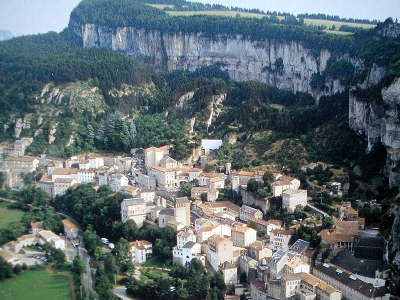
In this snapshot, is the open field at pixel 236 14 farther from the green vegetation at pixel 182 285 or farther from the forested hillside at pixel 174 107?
the green vegetation at pixel 182 285

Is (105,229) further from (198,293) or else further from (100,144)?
(100,144)

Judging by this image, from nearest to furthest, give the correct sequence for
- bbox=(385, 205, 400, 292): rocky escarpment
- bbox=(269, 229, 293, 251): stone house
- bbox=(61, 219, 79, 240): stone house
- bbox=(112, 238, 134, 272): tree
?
1. bbox=(385, 205, 400, 292): rocky escarpment
2. bbox=(112, 238, 134, 272): tree
3. bbox=(269, 229, 293, 251): stone house
4. bbox=(61, 219, 79, 240): stone house

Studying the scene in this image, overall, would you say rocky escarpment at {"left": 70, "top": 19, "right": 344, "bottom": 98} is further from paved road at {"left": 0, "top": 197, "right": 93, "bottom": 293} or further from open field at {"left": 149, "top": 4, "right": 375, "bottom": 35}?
paved road at {"left": 0, "top": 197, "right": 93, "bottom": 293}

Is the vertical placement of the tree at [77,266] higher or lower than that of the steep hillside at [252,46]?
lower

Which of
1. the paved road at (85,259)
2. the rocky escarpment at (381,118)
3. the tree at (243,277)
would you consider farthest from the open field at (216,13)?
the tree at (243,277)

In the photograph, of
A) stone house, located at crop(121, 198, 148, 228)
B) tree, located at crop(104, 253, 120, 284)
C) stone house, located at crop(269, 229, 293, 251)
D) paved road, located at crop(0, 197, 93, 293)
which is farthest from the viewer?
stone house, located at crop(121, 198, 148, 228)

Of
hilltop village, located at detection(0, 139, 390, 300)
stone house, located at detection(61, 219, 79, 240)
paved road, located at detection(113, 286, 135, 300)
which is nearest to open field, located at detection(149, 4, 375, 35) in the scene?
hilltop village, located at detection(0, 139, 390, 300)
